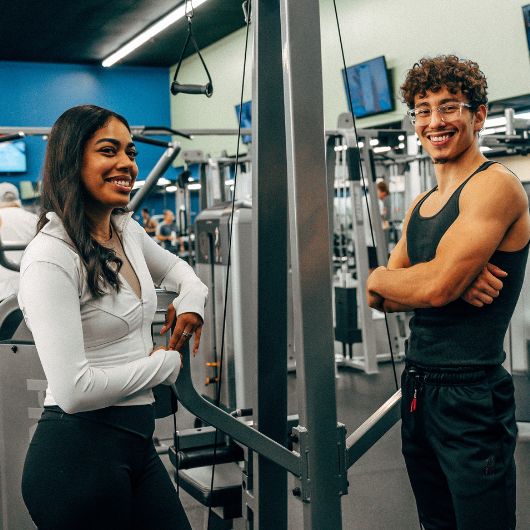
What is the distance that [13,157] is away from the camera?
13398 mm

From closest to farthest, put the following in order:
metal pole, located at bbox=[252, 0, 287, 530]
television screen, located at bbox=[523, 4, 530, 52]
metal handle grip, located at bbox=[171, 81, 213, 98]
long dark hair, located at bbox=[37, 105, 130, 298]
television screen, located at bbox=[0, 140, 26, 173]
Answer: long dark hair, located at bbox=[37, 105, 130, 298] < metal pole, located at bbox=[252, 0, 287, 530] < metal handle grip, located at bbox=[171, 81, 213, 98] < television screen, located at bbox=[523, 4, 530, 52] < television screen, located at bbox=[0, 140, 26, 173]

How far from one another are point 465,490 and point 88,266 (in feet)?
3.18

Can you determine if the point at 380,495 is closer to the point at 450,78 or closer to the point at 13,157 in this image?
the point at 450,78

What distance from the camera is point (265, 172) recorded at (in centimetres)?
190

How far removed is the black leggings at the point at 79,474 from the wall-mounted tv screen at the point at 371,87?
28.4 ft

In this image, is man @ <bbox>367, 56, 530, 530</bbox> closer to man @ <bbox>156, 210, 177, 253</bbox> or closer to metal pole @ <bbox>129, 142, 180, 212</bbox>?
metal pole @ <bbox>129, 142, 180, 212</bbox>

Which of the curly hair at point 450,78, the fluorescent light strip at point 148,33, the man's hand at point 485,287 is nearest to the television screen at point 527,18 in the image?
the fluorescent light strip at point 148,33

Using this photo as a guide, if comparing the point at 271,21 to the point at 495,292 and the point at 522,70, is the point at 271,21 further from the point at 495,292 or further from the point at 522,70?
the point at 522,70

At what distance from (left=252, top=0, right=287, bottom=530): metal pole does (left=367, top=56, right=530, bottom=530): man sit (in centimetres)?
33

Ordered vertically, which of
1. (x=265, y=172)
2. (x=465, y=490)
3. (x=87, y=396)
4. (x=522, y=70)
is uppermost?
(x=522, y=70)

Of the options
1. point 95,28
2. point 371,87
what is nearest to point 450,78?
point 371,87

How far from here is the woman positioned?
132 cm

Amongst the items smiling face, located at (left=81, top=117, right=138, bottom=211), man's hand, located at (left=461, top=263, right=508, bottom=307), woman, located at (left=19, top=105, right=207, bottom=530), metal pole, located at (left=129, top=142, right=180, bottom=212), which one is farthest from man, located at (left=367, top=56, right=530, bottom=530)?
metal pole, located at (left=129, top=142, right=180, bottom=212)

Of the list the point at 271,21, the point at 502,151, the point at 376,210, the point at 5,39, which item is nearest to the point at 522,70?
the point at 502,151
